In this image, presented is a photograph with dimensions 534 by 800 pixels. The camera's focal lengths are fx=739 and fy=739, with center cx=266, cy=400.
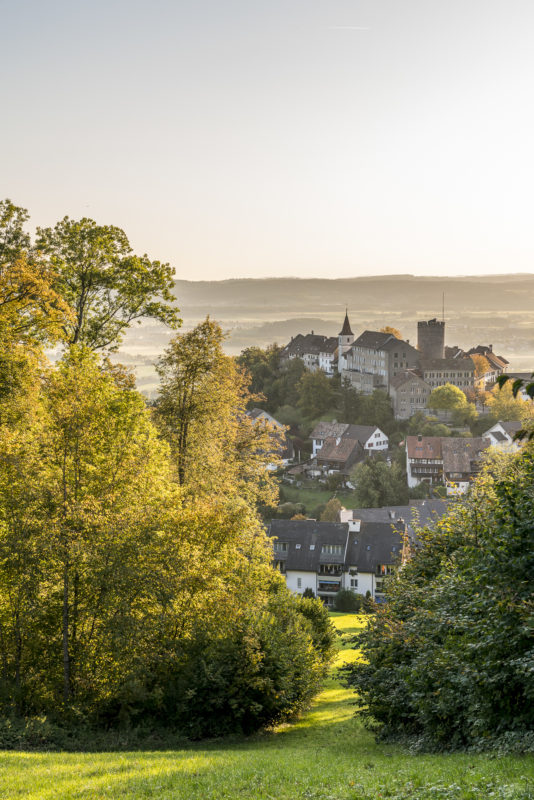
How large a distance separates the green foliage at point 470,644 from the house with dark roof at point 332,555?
Result: 164ft

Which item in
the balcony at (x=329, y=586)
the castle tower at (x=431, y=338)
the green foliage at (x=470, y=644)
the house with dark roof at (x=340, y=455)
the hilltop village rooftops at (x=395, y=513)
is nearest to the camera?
the green foliage at (x=470, y=644)

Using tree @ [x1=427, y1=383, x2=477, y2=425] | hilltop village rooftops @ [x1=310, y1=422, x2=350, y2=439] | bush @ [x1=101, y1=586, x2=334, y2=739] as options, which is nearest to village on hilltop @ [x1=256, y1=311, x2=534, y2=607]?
hilltop village rooftops @ [x1=310, y1=422, x2=350, y2=439]

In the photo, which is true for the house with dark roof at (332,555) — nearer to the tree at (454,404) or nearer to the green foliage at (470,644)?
the green foliage at (470,644)

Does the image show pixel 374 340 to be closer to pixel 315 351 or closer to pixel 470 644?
pixel 315 351

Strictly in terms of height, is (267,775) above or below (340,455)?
above

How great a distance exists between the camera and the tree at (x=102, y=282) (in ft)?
88.2

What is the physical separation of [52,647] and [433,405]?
368ft

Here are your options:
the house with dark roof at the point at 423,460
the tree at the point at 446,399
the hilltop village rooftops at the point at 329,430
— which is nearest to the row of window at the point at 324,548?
the house with dark roof at the point at 423,460

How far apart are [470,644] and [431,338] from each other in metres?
A: 139

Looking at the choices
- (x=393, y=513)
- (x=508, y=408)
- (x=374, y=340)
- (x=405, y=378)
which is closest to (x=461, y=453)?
(x=508, y=408)

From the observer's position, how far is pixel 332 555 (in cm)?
6819

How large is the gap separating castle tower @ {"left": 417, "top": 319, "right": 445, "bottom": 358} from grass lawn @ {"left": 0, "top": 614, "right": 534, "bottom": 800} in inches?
5331

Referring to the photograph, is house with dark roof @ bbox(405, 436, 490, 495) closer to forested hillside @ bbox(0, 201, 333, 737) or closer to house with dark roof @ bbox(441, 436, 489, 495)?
house with dark roof @ bbox(441, 436, 489, 495)

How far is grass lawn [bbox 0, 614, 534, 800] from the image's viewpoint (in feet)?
31.4
